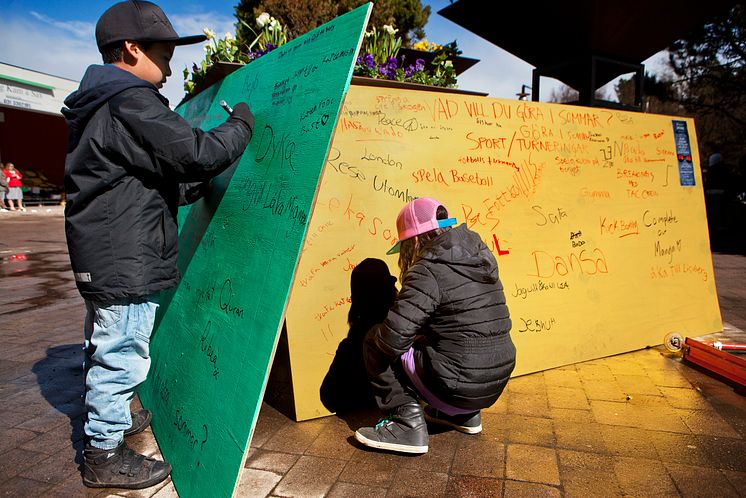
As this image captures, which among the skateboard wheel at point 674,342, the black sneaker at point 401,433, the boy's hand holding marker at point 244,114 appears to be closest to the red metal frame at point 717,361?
the skateboard wheel at point 674,342

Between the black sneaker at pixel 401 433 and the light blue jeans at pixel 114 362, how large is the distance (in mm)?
1111

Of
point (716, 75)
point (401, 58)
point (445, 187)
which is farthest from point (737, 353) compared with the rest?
point (716, 75)

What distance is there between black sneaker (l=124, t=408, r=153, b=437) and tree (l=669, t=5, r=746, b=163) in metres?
17.3

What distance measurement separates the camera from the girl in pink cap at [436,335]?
2.32 metres

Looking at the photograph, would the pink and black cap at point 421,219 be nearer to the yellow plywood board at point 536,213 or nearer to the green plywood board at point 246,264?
the yellow plywood board at point 536,213

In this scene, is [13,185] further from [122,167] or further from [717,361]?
[717,361]

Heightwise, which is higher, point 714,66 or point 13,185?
point 714,66

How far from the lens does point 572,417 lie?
2.92m

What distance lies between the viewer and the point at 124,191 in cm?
210

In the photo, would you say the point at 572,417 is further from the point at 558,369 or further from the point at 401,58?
the point at 401,58

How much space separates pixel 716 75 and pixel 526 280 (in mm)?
17652

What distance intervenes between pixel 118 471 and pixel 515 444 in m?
1.91

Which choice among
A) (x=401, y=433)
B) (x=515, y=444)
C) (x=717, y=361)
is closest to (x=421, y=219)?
(x=401, y=433)

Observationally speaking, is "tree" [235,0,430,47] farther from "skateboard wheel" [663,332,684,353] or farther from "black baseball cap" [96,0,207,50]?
"skateboard wheel" [663,332,684,353]
